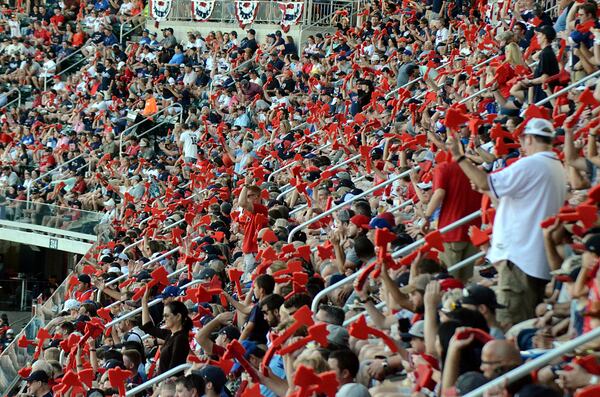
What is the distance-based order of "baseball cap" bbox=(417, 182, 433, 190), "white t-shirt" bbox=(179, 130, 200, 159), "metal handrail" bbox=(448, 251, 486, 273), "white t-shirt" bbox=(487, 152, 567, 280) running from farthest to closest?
1. "white t-shirt" bbox=(179, 130, 200, 159)
2. "baseball cap" bbox=(417, 182, 433, 190)
3. "metal handrail" bbox=(448, 251, 486, 273)
4. "white t-shirt" bbox=(487, 152, 567, 280)

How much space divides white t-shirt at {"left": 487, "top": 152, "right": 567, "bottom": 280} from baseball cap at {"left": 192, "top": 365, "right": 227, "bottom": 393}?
1847 millimetres

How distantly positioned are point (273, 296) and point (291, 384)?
1757 mm

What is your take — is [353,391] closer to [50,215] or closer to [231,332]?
[231,332]

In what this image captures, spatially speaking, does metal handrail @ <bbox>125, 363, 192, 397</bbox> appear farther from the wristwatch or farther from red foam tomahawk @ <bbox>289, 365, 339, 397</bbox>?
red foam tomahawk @ <bbox>289, 365, 339, 397</bbox>

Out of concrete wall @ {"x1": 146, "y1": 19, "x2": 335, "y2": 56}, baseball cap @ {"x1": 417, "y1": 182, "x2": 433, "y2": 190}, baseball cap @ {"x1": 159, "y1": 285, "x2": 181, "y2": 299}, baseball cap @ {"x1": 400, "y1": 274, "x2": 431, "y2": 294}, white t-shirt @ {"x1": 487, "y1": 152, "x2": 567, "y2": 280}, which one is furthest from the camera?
concrete wall @ {"x1": 146, "y1": 19, "x2": 335, "y2": 56}

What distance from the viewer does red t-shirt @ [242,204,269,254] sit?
38.2ft

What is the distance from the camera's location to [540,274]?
6.74 m

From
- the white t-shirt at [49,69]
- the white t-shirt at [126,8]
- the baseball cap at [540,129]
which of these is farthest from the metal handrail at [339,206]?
the white t-shirt at [126,8]

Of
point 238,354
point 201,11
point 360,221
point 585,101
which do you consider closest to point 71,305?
point 360,221

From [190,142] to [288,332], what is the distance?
561 inches

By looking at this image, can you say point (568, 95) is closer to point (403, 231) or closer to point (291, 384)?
point (403, 231)

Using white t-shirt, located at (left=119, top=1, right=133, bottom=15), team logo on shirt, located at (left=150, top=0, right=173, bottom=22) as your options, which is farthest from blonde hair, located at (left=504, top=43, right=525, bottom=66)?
white t-shirt, located at (left=119, top=1, right=133, bottom=15)

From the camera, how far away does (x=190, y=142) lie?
2109 cm

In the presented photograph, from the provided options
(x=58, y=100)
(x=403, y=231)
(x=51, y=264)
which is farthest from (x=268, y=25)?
(x=403, y=231)
